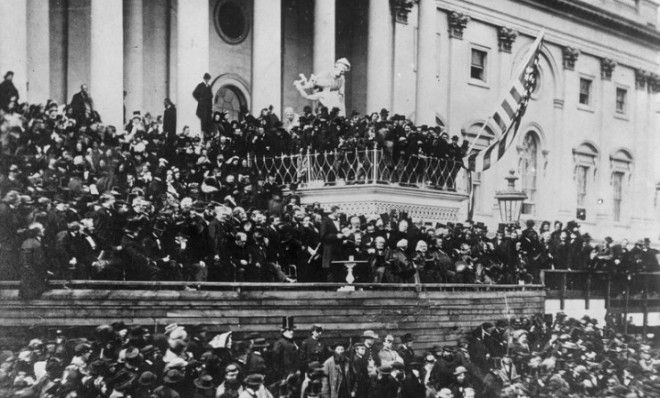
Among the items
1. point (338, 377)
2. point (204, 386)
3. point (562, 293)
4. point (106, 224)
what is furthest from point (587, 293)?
point (204, 386)

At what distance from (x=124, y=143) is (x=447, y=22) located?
20650 mm

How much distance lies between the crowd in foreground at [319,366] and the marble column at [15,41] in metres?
A: 9.22

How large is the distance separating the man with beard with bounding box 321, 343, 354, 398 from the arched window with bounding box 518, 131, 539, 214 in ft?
92.6

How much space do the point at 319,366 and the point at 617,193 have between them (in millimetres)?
36690

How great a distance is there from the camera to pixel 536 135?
41.4 metres

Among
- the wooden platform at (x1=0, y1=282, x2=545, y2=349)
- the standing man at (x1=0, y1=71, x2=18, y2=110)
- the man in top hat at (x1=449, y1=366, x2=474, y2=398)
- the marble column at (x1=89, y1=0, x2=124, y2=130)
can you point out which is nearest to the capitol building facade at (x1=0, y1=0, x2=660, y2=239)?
the marble column at (x1=89, y1=0, x2=124, y2=130)

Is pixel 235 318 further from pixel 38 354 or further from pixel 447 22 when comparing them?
pixel 447 22

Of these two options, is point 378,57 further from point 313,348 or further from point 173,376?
point 173,376

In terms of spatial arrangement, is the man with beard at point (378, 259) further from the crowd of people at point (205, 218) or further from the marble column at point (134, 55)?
the marble column at point (134, 55)

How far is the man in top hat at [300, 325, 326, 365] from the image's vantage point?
1314 cm

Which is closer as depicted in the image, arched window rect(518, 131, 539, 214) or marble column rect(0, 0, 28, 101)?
marble column rect(0, 0, 28, 101)

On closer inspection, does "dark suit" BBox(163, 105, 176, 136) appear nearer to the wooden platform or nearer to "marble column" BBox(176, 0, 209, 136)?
"marble column" BBox(176, 0, 209, 136)

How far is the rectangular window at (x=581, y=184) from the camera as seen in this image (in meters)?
43.8

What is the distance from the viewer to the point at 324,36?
28266 millimetres
